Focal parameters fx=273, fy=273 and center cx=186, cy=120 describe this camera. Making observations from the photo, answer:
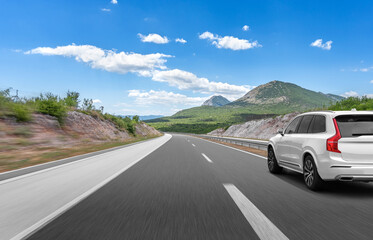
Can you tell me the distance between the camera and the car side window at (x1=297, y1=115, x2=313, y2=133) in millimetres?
6766

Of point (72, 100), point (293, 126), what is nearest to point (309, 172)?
point (293, 126)

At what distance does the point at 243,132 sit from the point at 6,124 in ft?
147

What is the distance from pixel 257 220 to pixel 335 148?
261 cm

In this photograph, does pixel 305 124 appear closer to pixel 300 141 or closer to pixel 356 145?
pixel 300 141

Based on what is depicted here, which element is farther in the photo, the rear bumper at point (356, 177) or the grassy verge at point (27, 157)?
the grassy verge at point (27, 157)

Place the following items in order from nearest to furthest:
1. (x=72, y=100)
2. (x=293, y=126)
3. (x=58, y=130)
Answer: (x=293, y=126) < (x=58, y=130) < (x=72, y=100)

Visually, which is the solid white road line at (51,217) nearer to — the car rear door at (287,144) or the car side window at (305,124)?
the car rear door at (287,144)

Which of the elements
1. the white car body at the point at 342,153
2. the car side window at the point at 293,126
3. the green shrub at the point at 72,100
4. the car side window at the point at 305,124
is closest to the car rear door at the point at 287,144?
the car side window at the point at 293,126

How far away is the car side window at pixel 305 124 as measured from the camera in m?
6.77

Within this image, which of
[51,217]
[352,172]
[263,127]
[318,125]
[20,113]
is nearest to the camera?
[51,217]

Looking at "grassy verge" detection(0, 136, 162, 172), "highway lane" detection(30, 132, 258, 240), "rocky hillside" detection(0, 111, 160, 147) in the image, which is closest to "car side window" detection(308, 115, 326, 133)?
"highway lane" detection(30, 132, 258, 240)

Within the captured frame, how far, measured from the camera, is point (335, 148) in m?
5.38

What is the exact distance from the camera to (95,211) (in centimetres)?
429

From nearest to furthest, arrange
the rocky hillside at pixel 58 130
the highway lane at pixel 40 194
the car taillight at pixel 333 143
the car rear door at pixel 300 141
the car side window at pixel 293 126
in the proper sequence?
1. the highway lane at pixel 40 194
2. the car taillight at pixel 333 143
3. the car rear door at pixel 300 141
4. the car side window at pixel 293 126
5. the rocky hillside at pixel 58 130
